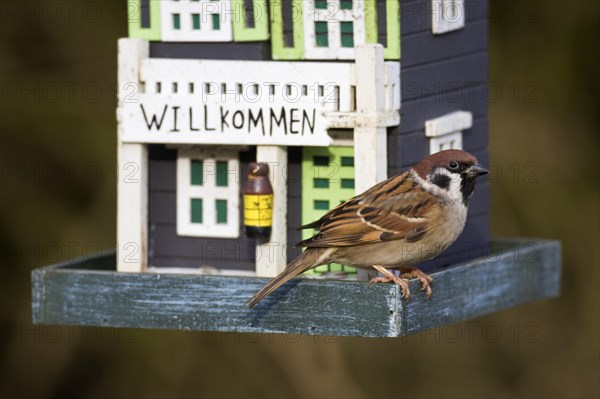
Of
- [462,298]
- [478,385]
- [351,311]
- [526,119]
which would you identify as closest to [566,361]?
[478,385]

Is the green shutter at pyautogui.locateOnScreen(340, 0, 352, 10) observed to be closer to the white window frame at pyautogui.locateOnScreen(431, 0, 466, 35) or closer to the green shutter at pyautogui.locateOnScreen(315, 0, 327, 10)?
the green shutter at pyautogui.locateOnScreen(315, 0, 327, 10)

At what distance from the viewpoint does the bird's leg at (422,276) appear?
7.02 m

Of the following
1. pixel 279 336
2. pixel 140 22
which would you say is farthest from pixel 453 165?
pixel 279 336

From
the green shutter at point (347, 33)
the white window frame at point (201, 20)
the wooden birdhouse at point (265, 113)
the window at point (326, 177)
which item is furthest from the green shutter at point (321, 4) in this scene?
the window at point (326, 177)

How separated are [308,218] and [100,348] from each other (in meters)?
2.73

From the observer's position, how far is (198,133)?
288 inches

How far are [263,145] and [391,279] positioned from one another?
823 mm

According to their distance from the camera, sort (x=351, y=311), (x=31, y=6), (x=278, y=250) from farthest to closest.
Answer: (x=31, y=6) < (x=278, y=250) < (x=351, y=311)

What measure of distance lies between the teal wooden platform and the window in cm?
52

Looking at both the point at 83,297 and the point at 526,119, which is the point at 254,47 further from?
the point at 526,119

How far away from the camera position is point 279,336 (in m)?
9.48

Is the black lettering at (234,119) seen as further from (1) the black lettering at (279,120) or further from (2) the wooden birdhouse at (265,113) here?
(1) the black lettering at (279,120)

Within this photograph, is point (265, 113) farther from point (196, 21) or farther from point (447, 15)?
point (447, 15)

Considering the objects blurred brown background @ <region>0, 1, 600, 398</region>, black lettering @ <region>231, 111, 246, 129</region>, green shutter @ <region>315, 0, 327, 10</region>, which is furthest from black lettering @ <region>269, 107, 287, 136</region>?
blurred brown background @ <region>0, 1, 600, 398</region>
